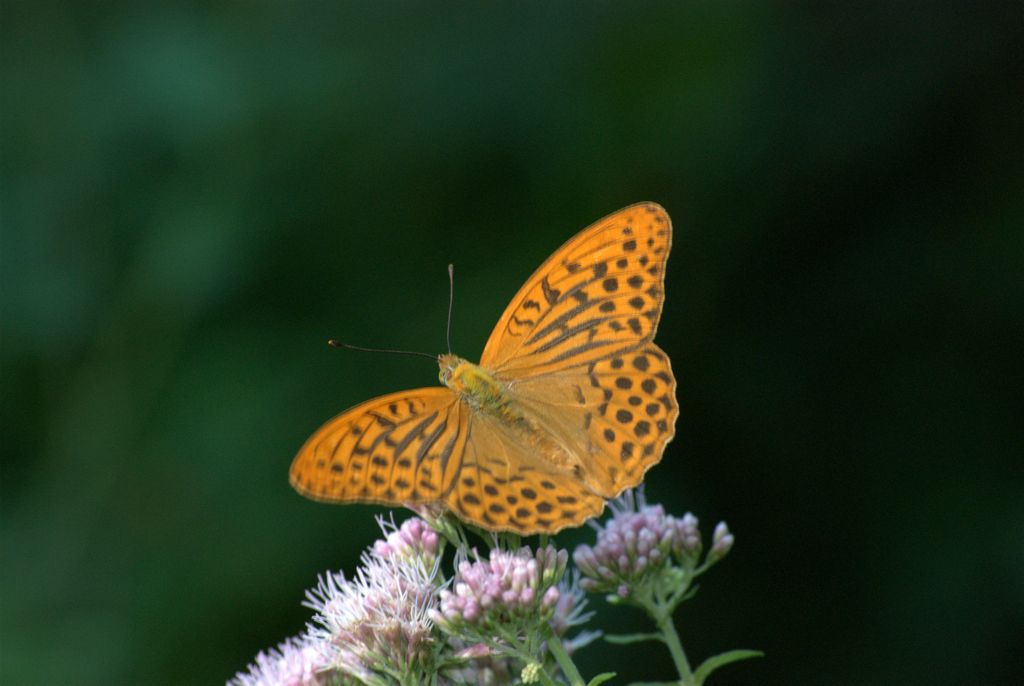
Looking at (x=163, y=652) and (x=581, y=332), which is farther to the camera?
(x=163, y=652)

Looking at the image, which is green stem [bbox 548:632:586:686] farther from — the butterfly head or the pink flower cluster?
the butterfly head

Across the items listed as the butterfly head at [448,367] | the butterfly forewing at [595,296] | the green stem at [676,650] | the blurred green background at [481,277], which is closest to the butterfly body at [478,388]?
the butterfly head at [448,367]

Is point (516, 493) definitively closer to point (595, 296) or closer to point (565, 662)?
point (565, 662)

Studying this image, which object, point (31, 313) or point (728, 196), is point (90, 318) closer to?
point (31, 313)

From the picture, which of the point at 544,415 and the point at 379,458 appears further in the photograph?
the point at 544,415

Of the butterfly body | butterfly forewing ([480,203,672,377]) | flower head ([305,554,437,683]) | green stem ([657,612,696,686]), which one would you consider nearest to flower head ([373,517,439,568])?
flower head ([305,554,437,683])

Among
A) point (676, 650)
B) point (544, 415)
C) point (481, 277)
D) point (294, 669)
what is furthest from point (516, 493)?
point (481, 277)

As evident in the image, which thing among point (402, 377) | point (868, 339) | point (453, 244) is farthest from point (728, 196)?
point (402, 377)
